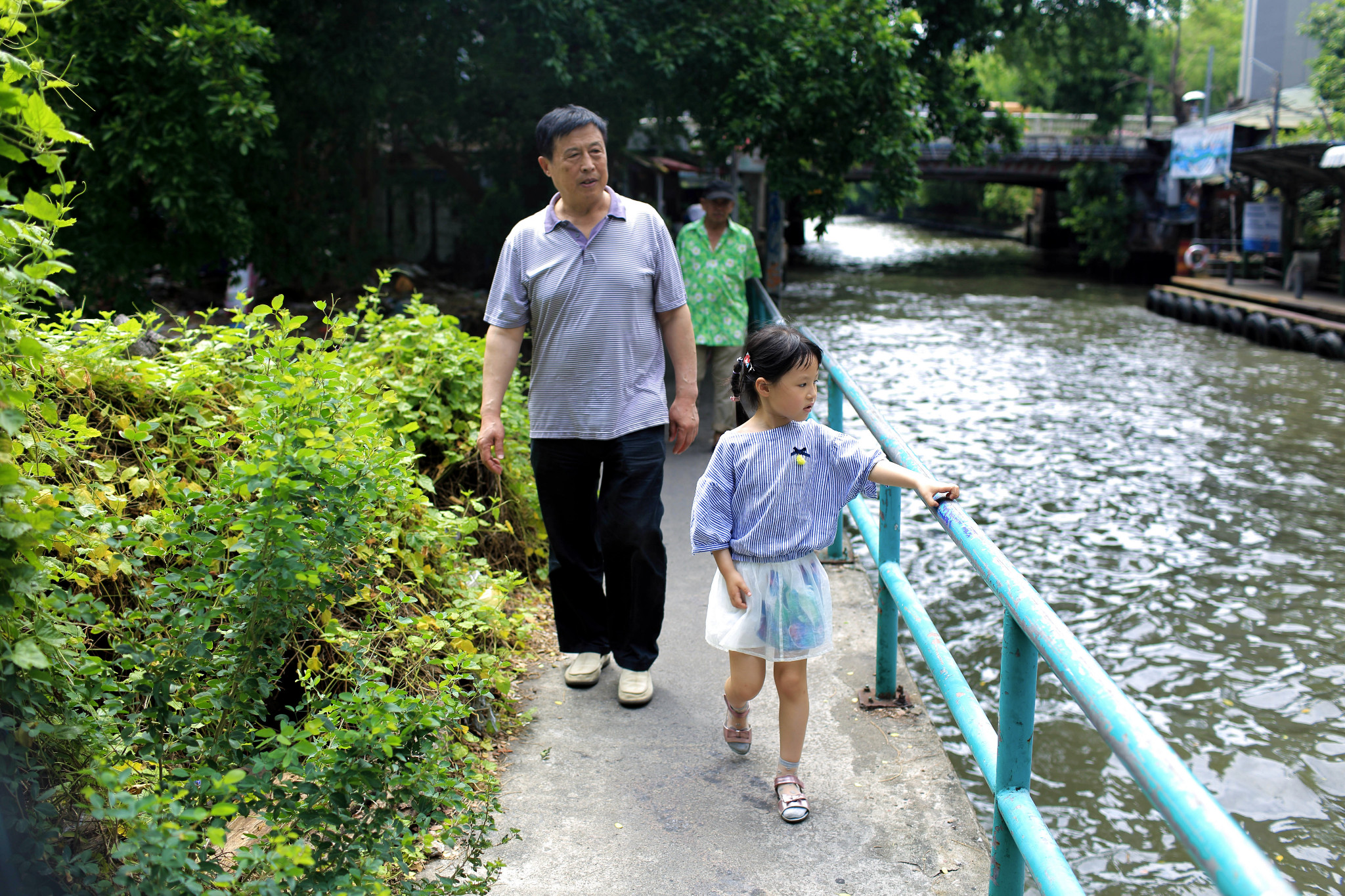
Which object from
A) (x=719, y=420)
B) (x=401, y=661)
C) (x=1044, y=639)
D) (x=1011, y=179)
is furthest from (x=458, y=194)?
(x=1011, y=179)

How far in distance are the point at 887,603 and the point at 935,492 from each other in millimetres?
997

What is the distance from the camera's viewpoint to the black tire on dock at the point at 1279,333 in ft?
56.7

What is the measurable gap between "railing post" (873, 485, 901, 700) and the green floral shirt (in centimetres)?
336

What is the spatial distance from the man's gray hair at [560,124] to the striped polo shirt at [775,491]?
A: 1.07 metres

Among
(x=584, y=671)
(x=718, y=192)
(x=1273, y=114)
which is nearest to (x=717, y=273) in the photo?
(x=718, y=192)

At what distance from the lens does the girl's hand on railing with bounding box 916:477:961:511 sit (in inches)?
98.6

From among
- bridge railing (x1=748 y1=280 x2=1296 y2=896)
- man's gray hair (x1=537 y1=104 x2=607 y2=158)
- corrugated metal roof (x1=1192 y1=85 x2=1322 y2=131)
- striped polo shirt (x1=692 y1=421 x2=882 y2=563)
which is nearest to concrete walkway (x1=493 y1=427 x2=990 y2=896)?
bridge railing (x1=748 y1=280 x2=1296 y2=896)

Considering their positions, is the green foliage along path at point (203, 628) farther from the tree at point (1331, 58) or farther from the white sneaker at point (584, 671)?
the tree at point (1331, 58)

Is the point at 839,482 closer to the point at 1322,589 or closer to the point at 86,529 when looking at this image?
the point at 86,529

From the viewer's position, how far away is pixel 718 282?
666cm

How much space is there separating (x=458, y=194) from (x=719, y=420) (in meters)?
9.19

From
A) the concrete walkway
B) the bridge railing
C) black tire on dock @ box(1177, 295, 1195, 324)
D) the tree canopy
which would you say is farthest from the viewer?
black tire on dock @ box(1177, 295, 1195, 324)

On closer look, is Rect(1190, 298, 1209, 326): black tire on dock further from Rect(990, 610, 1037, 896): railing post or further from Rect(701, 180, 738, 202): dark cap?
Rect(990, 610, 1037, 896): railing post

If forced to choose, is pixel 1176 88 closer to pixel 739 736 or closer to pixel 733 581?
pixel 739 736
